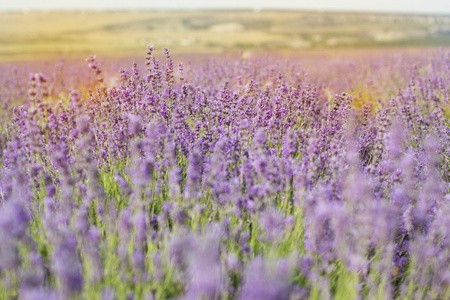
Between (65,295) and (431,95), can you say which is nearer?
(65,295)

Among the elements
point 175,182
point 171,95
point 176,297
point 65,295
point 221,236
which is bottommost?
point 176,297

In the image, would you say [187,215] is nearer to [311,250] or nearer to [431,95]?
[311,250]

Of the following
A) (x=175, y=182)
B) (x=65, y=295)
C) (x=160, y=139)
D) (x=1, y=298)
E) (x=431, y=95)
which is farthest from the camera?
(x=431, y=95)

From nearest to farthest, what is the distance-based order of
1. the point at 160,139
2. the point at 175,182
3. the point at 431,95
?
the point at 175,182 < the point at 160,139 < the point at 431,95

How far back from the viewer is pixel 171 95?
3.47 m

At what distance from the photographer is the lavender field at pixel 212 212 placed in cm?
167

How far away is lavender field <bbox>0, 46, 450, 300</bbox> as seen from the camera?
1.67m

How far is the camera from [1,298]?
5.55 feet

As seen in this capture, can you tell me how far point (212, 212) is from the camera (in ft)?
7.99

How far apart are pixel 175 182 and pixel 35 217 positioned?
3.24 feet

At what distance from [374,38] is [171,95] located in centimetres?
2625

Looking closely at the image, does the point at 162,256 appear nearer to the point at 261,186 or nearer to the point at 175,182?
the point at 175,182

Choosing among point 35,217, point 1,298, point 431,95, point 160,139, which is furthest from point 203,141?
point 431,95

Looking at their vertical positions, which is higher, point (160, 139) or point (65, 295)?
point (160, 139)
